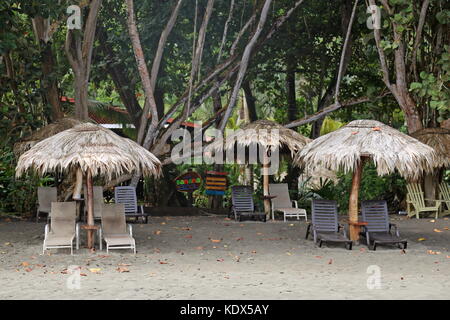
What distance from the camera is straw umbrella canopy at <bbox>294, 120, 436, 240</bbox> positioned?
13.0m

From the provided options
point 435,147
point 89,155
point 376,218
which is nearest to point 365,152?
point 376,218

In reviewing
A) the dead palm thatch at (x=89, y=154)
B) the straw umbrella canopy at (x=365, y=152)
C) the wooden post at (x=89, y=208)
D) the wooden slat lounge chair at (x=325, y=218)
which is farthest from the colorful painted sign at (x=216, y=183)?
the wooden post at (x=89, y=208)

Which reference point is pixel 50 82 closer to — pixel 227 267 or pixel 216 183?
pixel 216 183

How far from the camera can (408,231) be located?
15570 mm

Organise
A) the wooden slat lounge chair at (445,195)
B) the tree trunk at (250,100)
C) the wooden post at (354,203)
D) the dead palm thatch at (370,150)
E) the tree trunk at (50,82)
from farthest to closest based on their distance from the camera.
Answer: the tree trunk at (250,100) → the wooden slat lounge chair at (445,195) → the tree trunk at (50,82) → the wooden post at (354,203) → the dead palm thatch at (370,150)

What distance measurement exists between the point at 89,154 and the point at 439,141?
8677 mm

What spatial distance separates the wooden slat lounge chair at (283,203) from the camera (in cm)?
1770

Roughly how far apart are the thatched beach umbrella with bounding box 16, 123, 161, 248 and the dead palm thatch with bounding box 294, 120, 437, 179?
3.12m

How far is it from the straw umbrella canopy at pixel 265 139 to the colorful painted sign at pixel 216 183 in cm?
208

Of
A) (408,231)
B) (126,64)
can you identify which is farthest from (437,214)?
(126,64)

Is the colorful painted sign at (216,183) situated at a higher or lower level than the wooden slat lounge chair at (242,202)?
higher

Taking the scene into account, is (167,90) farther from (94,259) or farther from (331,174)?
(94,259)

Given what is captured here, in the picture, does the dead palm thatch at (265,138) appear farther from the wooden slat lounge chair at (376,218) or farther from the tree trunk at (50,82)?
the tree trunk at (50,82)
